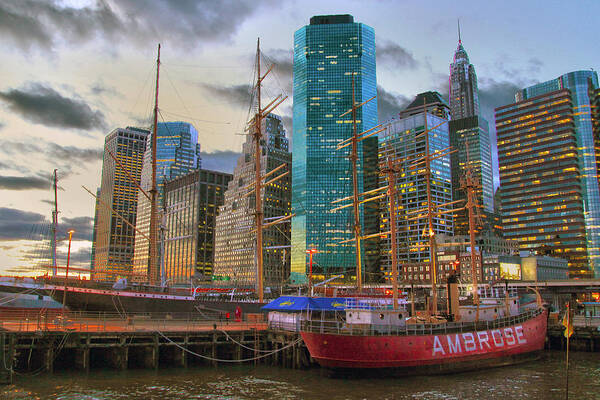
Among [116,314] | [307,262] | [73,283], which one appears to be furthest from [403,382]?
[307,262]

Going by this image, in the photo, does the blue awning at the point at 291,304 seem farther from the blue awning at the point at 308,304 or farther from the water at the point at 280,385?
the water at the point at 280,385

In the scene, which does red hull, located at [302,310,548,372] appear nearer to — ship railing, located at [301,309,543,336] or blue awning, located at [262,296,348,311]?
ship railing, located at [301,309,543,336]

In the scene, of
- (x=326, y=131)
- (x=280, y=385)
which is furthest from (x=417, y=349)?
(x=326, y=131)

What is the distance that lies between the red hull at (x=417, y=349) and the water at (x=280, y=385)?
3.09ft

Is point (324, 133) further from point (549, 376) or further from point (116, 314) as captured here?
point (549, 376)

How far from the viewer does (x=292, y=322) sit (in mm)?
36688

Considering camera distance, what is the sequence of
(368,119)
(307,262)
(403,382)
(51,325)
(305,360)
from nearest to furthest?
(403,382), (51,325), (305,360), (307,262), (368,119)

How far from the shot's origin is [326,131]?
18162 centimetres

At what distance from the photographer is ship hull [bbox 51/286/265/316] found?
4960 cm

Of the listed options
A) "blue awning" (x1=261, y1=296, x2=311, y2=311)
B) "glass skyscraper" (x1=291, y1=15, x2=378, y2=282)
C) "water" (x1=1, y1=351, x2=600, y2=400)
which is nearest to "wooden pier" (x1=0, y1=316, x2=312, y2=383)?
"water" (x1=1, y1=351, x2=600, y2=400)

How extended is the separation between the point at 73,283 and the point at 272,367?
28.5 m

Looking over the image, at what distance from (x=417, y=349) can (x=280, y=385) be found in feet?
30.1

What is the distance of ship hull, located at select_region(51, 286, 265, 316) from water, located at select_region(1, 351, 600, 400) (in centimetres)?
1834

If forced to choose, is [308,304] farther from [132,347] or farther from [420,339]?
[132,347]
